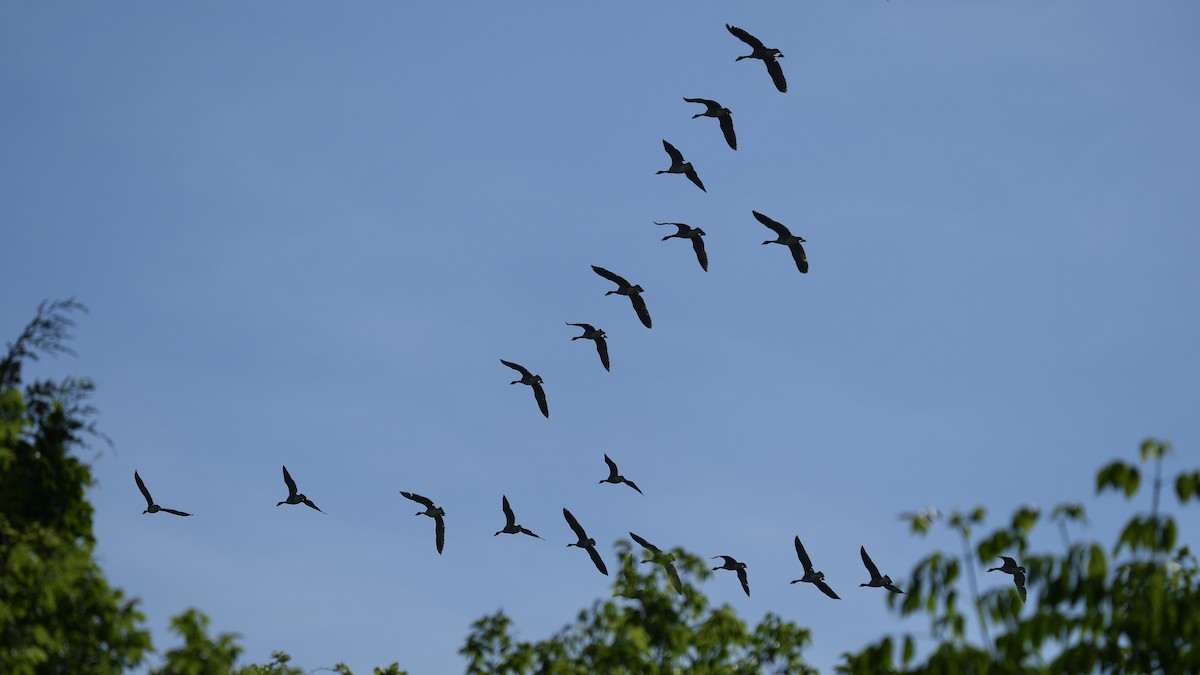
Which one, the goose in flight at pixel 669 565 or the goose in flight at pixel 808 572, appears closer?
the goose in flight at pixel 669 565

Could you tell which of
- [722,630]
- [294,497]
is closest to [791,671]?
[722,630]

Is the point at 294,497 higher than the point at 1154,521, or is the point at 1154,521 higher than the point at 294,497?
the point at 294,497

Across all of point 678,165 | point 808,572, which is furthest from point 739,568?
point 678,165

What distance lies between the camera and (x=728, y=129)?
31.3 metres

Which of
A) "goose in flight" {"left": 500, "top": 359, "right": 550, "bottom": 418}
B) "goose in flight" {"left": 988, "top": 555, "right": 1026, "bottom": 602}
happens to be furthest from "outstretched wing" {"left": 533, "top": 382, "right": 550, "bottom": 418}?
"goose in flight" {"left": 988, "top": 555, "right": 1026, "bottom": 602}

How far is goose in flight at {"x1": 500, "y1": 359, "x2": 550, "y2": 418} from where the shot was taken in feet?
113

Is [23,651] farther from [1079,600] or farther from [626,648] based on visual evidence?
[1079,600]

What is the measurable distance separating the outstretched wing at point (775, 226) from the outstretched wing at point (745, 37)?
149 inches

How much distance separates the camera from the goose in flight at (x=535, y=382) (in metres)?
34.5

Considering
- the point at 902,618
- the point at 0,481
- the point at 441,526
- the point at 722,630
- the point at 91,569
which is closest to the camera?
the point at 902,618

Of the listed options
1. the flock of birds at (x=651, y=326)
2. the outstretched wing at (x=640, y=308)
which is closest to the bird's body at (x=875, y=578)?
the flock of birds at (x=651, y=326)

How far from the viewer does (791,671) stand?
72.5 ft

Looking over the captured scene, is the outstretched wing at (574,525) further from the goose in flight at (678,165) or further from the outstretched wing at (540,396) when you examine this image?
the goose in flight at (678,165)

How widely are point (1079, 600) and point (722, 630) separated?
10.9m
